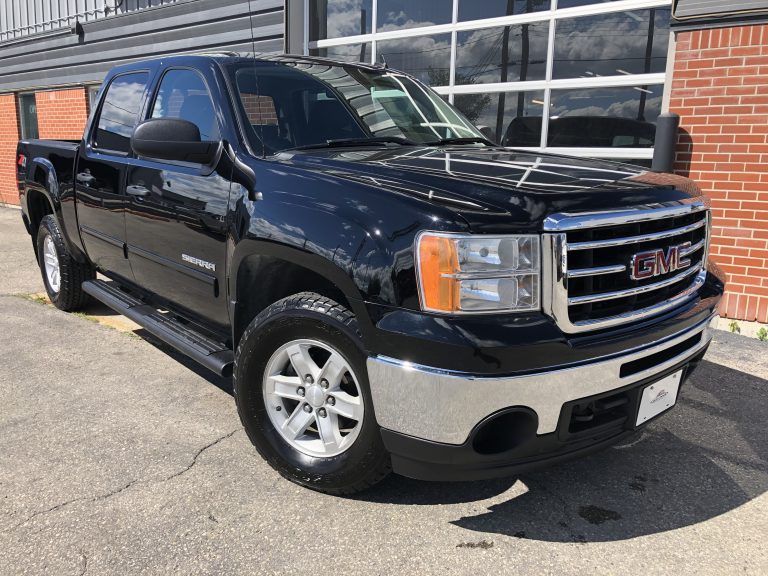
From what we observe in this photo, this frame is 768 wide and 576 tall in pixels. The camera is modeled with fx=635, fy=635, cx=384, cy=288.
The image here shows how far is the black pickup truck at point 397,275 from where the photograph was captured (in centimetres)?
218

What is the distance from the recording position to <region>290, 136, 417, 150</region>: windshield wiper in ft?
10.5

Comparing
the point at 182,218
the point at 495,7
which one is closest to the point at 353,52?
the point at 495,7

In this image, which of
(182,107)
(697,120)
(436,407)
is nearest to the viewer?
(436,407)

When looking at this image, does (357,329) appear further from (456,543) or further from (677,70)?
(677,70)

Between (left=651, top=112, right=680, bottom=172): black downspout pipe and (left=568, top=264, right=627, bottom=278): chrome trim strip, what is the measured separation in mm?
3363

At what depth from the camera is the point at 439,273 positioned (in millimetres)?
2164

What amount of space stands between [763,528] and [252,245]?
246 cm

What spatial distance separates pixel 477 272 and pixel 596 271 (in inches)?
18.4

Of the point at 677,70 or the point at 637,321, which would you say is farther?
the point at 677,70

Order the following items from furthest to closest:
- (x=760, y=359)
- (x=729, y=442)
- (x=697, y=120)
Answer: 1. (x=697, y=120)
2. (x=760, y=359)
3. (x=729, y=442)

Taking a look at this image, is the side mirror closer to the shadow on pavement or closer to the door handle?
the door handle

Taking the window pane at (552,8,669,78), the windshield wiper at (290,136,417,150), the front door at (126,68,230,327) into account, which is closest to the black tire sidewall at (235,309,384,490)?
the front door at (126,68,230,327)

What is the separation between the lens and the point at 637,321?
8.19 ft

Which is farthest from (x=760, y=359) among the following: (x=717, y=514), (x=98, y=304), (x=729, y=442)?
(x=98, y=304)
